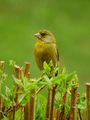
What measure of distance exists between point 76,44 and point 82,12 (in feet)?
5.68

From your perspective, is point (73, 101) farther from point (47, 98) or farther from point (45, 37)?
point (45, 37)

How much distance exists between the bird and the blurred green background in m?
3.15

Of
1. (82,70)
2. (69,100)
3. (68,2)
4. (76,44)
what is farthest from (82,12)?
(69,100)

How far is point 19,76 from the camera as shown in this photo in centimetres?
404

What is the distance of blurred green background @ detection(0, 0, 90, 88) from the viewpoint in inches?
397

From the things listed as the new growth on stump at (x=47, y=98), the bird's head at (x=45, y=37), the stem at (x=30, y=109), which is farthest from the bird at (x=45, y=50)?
the stem at (x=30, y=109)

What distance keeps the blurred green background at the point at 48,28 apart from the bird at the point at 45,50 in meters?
3.15

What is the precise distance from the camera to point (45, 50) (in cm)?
604

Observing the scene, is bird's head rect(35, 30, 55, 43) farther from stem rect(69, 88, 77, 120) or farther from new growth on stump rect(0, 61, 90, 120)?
stem rect(69, 88, 77, 120)

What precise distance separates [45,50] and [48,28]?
5354 mm

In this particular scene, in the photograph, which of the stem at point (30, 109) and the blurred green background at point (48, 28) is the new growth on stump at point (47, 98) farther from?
the blurred green background at point (48, 28)

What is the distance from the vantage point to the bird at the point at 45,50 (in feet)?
19.1

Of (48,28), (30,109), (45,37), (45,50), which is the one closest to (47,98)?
(30,109)

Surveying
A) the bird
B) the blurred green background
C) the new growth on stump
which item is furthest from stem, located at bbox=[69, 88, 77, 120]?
the blurred green background
